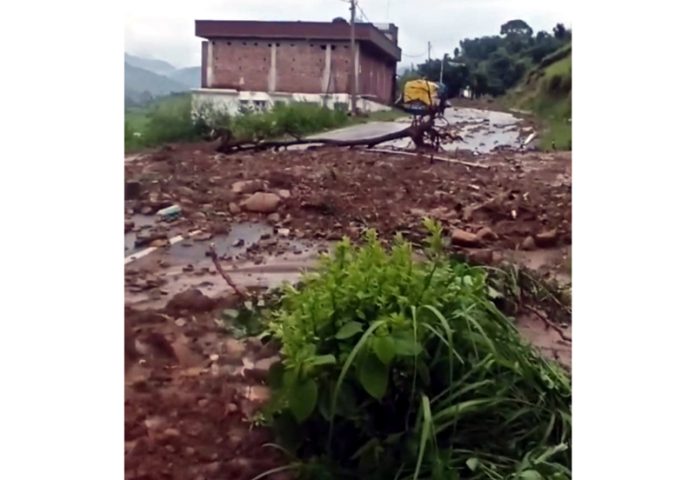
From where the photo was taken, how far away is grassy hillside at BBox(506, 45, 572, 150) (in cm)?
116

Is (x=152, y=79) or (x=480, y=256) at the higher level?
(x=152, y=79)

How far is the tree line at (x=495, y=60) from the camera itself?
1.15 metres

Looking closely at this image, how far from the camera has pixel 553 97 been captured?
117cm

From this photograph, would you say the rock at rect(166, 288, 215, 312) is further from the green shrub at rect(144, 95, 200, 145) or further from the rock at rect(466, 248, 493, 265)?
the rock at rect(466, 248, 493, 265)

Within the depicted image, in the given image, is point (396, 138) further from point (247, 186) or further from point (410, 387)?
point (410, 387)

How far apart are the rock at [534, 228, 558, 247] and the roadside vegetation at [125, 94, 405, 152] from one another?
0.24 metres

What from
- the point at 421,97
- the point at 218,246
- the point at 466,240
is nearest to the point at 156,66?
the point at 218,246

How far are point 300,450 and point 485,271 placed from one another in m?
0.32

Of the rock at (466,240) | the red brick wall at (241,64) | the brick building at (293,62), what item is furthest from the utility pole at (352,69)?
the rock at (466,240)

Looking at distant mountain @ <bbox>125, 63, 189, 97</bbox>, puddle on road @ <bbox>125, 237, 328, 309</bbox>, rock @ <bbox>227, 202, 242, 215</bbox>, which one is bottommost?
puddle on road @ <bbox>125, 237, 328, 309</bbox>

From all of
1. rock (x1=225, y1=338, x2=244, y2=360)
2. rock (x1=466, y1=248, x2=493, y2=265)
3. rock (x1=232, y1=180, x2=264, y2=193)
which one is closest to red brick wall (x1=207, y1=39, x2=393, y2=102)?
rock (x1=232, y1=180, x2=264, y2=193)

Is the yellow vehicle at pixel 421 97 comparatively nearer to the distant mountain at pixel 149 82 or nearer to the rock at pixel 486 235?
the rock at pixel 486 235

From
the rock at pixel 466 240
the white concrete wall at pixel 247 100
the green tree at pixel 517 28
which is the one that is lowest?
the rock at pixel 466 240
